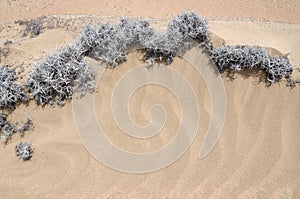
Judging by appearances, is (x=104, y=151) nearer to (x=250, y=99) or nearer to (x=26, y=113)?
(x=26, y=113)

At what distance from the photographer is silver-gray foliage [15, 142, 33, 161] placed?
5.84 meters

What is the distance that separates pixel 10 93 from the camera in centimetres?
614

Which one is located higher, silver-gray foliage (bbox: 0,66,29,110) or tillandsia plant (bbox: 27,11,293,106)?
tillandsia plant (bbox: 27,11,293,106)

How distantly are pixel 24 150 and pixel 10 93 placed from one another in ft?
3.40

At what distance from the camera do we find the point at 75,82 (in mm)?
6297

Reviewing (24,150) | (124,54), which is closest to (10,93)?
(24,150)

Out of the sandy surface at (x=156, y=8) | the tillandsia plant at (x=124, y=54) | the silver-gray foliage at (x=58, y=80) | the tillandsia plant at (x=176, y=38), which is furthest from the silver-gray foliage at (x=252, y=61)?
the sandy surface at (x=156, y=8)

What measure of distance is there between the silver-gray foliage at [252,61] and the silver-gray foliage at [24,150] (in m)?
3.52

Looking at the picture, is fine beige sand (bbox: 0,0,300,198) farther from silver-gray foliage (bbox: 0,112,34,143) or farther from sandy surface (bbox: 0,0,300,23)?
sandy surface (bbox: 0,0,300,23)

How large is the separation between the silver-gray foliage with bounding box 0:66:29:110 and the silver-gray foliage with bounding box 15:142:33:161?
0.73 meters

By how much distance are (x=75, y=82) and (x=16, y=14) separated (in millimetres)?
4885

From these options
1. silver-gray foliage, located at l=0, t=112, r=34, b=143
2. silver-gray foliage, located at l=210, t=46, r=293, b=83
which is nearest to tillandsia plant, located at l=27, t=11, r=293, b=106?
silver-gray foliage, located at l=210, t=46, r=293, b=83

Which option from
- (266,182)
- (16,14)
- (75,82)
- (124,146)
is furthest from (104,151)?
(16,14)

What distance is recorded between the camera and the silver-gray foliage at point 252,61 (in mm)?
6215
